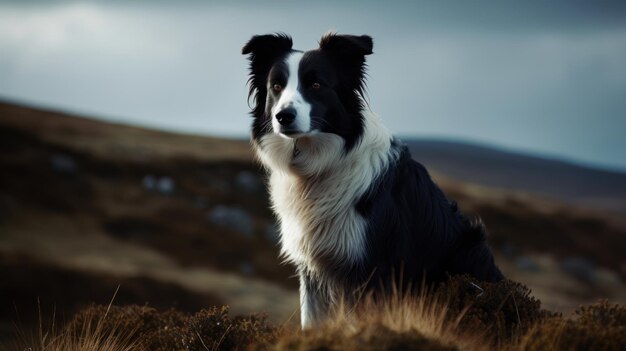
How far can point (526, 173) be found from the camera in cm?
9081

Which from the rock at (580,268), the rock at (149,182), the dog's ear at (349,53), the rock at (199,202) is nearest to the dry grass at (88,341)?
the dog's ear at (349,53)

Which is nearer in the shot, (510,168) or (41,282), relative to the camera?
(41,282)

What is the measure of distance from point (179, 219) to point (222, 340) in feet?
87.5

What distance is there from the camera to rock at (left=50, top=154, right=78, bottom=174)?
33.6 meters

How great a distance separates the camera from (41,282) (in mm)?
22672

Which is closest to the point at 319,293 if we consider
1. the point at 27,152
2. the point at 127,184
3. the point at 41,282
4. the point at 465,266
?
the point at 465,266

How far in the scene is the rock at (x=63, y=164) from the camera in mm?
33562

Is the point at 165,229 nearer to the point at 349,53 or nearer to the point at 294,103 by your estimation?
the point at 349,53

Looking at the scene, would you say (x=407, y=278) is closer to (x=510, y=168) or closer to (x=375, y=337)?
(x=375, y=337)

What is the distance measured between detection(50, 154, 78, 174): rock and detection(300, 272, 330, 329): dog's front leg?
29.3 metres

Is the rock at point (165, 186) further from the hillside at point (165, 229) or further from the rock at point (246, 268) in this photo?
the rock at point (246, 268)

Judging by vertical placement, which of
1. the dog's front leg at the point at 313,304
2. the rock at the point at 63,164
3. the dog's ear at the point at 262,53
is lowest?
the rock at the point at 63,164

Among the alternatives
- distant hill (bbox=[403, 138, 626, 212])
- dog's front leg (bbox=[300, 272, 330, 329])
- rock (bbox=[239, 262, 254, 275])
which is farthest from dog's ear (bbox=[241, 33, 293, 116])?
distant hill (bbox=[403, 138, 626, 212])

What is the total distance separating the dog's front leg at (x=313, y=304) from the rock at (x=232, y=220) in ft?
87.2
